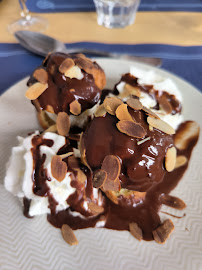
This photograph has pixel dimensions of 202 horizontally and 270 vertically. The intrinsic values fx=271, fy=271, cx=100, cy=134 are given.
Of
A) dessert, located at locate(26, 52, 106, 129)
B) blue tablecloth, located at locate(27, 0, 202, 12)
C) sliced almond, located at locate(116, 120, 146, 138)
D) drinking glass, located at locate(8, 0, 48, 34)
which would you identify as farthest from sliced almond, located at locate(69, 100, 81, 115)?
blue tablecloth, located at locate(27, 0, 202, 12)

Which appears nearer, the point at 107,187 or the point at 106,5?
the point at 107,187

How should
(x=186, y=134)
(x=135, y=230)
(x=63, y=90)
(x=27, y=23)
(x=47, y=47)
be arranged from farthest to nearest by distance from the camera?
(x=27, y=23) < (x=47, y=47) < (x=186, y=134) < (x=63, y=90) < (x=135, y=230)

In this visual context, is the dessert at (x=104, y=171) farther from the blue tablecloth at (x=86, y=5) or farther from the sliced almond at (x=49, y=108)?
the blue tablecloth at (x=86, y=5)

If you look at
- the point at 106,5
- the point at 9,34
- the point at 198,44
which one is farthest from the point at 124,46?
the point at 9,34

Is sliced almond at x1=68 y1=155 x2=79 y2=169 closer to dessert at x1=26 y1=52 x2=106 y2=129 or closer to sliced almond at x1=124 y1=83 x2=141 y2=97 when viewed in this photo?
dessert at x1=26 y1=52 x2=106 y2=129

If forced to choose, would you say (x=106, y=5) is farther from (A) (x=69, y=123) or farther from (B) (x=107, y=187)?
(B) (x=107, y=187)

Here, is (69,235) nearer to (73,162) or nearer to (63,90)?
(73,162)

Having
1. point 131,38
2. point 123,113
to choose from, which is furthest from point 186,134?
point 131,38

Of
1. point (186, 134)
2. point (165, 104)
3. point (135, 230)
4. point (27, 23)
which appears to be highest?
point (27, 23)
